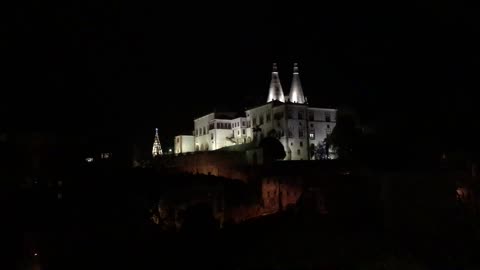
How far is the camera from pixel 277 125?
2307 inches

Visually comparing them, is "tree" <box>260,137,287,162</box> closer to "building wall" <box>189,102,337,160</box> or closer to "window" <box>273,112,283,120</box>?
"building wall" <box>189,102,337,160</box>

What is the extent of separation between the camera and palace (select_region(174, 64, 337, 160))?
191 ft

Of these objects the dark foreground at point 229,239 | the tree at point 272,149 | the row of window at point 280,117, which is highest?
the row of window at point 280,117

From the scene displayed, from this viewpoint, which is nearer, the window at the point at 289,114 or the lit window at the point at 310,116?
the window at the point at 289,114

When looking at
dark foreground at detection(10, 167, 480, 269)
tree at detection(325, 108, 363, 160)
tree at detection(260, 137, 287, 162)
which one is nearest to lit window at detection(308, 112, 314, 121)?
tree at detection(325, 108, 363, 160)

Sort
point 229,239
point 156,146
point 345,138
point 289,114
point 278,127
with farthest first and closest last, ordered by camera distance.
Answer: point 156,146, point 278,127, point 289,114, point 345,138, point 229,239

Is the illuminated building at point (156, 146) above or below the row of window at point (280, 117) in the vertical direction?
below

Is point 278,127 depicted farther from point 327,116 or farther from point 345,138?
point 345,138

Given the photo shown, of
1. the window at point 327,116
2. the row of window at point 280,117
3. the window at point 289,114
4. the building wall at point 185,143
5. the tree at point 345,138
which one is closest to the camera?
the tree at point 345,138

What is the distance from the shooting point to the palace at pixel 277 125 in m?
58.2

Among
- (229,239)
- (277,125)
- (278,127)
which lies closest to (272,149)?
(278,127)

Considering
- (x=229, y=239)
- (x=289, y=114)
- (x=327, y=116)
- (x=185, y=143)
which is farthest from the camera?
(x=185, y=143)

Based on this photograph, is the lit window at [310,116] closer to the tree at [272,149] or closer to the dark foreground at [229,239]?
the tree at [272,149]

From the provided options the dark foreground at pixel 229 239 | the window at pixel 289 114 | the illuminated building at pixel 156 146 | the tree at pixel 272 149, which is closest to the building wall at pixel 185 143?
the illuminated building at pixel 156 146
